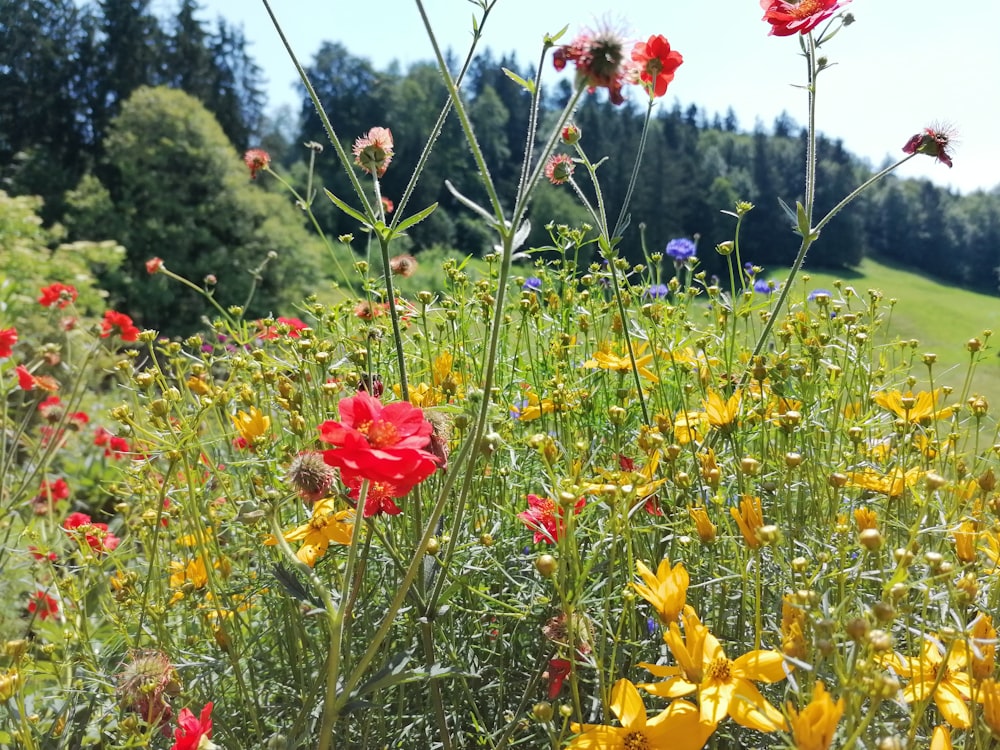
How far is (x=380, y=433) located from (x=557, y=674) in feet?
1.44

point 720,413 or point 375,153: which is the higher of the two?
point 375,153

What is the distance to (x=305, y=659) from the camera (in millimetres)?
1226

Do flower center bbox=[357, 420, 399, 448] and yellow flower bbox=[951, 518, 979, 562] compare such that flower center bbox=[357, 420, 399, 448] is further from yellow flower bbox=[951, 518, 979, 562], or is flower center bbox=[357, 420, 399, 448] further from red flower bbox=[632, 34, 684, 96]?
red flower bbox=[632, 34, 684, 96]

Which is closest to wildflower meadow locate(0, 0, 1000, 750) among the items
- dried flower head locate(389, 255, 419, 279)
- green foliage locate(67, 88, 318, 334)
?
dried flower head locate(389, 255, 419, 279)

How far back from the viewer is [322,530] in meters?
1.17

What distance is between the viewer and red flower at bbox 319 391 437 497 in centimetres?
78

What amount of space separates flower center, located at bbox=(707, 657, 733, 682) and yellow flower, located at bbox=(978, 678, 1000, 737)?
262 mm

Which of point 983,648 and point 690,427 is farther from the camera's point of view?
→ point 690,427

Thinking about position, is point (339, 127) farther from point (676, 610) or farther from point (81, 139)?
point (676, 610)

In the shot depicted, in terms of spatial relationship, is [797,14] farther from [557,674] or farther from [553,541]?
[557,674]

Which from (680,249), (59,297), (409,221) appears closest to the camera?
(409,221)

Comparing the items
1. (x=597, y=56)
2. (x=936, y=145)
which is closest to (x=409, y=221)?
(x=597, y=56)

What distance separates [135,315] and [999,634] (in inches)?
502

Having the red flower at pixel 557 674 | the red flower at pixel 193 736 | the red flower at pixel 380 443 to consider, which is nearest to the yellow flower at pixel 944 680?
the red flower at pixel 557 674
